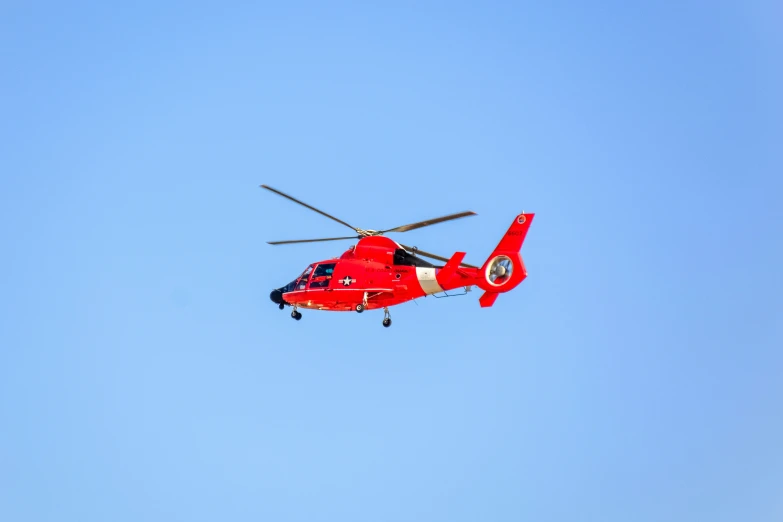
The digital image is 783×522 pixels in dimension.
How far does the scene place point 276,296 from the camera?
66.2 metres

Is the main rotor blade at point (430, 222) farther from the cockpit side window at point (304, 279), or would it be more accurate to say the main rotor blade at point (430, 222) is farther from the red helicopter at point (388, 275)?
the cockpit side window at point (304, 279)

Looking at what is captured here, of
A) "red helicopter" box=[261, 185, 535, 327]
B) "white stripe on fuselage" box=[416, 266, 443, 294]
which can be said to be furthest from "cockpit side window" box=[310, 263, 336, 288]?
"white stripe on fuselage" box=[416, 266, 443, 294]

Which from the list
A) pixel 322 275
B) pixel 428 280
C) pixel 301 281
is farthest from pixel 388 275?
pixel 301 281

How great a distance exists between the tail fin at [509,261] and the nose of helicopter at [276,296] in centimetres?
1275

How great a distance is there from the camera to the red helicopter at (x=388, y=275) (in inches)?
2281

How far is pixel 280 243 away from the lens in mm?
65250

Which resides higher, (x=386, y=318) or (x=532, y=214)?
(x=532, y=214)

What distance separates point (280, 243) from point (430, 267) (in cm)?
923

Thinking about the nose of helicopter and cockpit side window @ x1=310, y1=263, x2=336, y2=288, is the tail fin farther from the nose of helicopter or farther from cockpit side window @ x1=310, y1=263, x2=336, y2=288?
the nose of helicopter

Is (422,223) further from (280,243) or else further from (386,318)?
(280,243)

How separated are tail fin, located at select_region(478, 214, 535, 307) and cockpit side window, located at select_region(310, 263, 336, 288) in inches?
354

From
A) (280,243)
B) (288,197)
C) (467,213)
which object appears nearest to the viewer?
(467,213)

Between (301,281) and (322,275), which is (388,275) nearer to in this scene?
(322,275)

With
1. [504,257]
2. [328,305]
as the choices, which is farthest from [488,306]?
[328,305]
